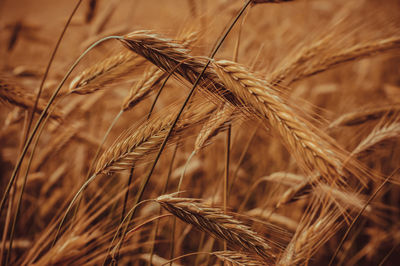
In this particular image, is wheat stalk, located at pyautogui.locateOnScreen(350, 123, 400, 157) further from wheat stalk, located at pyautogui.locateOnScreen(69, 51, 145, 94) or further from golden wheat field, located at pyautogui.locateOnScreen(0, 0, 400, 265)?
wheat stalk, located at pyautogui.locateOnScreen(69, 51, 145, 94)

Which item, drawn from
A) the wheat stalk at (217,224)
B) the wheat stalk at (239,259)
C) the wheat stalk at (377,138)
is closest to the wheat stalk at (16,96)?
the wheat stalk at (217,224)

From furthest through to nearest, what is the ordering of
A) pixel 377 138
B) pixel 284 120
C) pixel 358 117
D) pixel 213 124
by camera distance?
pixel 358 117 → pixel 377 138 → pixel 213 124 → pixel 284 120

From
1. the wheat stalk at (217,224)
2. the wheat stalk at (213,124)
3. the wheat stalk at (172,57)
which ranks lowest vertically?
the wheat stalk at (217,224)

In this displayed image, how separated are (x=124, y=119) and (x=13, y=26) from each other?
130 cm

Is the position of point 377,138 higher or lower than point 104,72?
lower

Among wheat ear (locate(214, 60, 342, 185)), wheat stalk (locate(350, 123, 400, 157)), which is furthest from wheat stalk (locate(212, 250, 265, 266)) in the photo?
wheat stalk (locate(350, 123, 400, 157))

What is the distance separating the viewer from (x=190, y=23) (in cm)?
97

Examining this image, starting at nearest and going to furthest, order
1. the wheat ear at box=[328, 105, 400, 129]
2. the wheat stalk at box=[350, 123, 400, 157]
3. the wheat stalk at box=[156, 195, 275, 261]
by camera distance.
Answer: the wheat stalk at box=[156, 195, 275, 261]
the wheat stalk at box=[350, 123, 400, 157]
the wheat ear at box=[328, 105, 400, 129]

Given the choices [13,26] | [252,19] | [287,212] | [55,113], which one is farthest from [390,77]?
[13,26]

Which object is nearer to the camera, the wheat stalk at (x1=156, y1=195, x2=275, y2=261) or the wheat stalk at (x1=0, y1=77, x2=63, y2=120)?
the wheat stalk at (x1=156, y1=195, x2=275, y2=261)

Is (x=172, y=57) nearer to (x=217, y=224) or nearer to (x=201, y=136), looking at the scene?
(x=201, y=136)

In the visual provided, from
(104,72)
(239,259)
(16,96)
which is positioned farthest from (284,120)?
(16,96)

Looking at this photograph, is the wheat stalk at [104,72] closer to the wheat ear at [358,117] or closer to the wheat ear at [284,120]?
the wheat ear at [284,120]

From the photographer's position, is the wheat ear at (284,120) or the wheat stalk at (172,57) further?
the wheat stalk at (172,57)
